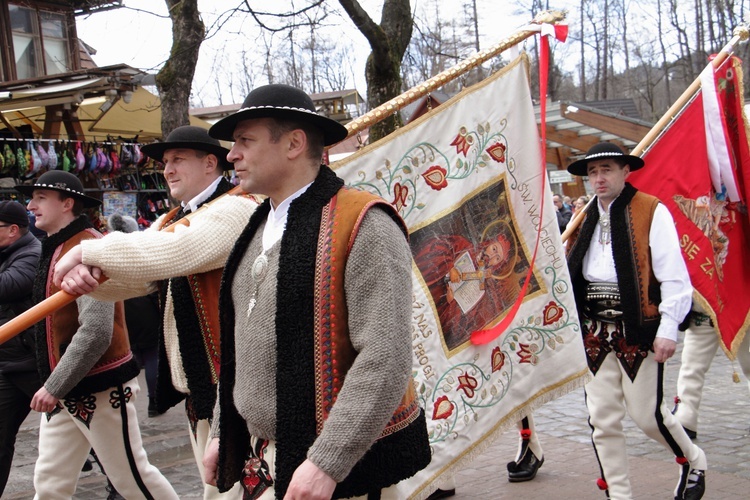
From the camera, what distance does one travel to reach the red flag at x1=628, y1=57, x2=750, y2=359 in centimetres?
565

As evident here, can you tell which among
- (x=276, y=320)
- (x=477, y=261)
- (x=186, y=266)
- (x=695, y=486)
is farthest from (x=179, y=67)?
(x=276, y=320)

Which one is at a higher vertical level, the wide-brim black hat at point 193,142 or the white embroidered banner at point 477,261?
the wide-brim black hat at point 193,142

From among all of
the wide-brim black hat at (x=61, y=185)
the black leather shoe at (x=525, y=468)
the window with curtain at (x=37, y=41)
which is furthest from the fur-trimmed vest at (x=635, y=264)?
the window with curtain at (x=37, y=41)

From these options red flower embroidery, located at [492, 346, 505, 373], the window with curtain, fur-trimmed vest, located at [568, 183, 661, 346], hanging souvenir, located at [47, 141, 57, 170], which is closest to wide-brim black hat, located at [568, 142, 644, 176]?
fur-trimmed vest, located at [568, 183, 661, 346]

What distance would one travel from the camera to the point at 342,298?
98.3 inches

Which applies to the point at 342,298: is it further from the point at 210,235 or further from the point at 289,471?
the point at 210,235

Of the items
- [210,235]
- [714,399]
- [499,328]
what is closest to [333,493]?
[210,235]

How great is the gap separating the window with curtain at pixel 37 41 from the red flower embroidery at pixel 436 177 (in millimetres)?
14523

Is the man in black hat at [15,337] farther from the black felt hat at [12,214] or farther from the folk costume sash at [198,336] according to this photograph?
the folk costume sash at [198,336]

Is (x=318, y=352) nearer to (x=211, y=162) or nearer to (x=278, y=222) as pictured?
(x=278, y=222)

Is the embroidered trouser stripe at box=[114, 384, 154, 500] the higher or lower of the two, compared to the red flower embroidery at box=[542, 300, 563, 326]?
lower

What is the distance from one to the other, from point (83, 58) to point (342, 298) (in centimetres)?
1915

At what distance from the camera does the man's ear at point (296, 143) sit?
2740 mm

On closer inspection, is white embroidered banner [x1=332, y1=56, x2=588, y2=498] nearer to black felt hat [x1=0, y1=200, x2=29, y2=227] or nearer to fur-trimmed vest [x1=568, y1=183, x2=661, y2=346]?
fur-trimmed vest [x1=568, y1=183, x2=661, y2=346]
